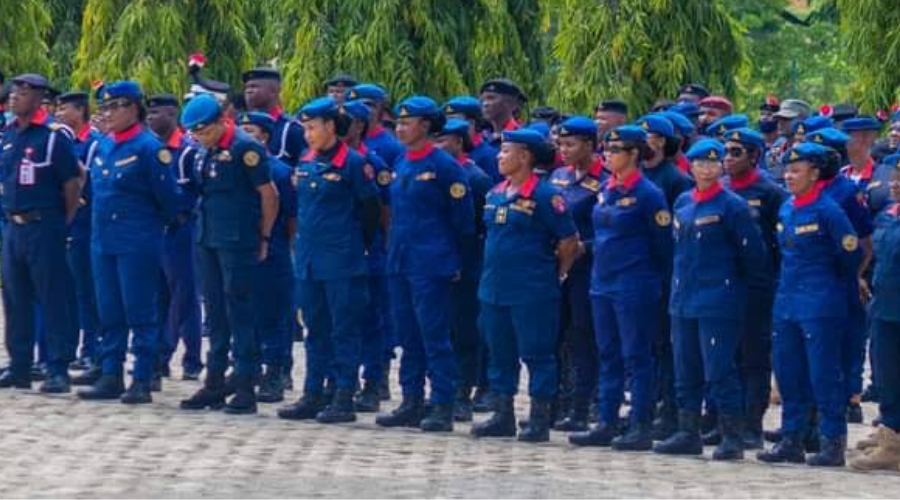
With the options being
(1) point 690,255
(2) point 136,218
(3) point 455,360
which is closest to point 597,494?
(1) point 690,255

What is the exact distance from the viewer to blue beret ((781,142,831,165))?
14.2 meters

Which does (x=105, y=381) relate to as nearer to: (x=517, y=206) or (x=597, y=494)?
(x=517, y=206)

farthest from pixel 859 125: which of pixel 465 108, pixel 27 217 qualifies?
pixel 27 217

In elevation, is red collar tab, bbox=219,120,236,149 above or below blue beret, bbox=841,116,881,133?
below

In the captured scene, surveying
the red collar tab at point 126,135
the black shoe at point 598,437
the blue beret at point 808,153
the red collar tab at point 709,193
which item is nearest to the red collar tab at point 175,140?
the red collar tab at point 126,135

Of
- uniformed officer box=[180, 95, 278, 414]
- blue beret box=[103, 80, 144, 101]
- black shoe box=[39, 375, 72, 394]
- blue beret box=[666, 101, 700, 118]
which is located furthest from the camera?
blue beret box=[666, 101, 700, 118]

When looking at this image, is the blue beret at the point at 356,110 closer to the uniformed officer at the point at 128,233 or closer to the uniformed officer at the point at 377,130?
the uniformed officer at the point at 377,130

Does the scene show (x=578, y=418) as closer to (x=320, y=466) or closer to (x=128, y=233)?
(x=320, y=466)

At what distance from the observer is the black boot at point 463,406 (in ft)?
52.5

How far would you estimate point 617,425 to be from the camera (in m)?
14.9

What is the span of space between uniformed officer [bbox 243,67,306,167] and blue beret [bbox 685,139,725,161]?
388 cm

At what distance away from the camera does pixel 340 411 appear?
51.2 feet

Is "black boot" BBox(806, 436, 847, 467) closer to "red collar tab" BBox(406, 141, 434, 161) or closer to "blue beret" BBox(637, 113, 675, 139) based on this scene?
"blue beret" BBox(637, 113, 675, 139)

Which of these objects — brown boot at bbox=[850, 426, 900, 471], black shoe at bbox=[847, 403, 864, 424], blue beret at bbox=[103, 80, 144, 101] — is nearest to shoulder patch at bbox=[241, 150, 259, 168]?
blue beret at bbox=[103, 80, 144, 101]
